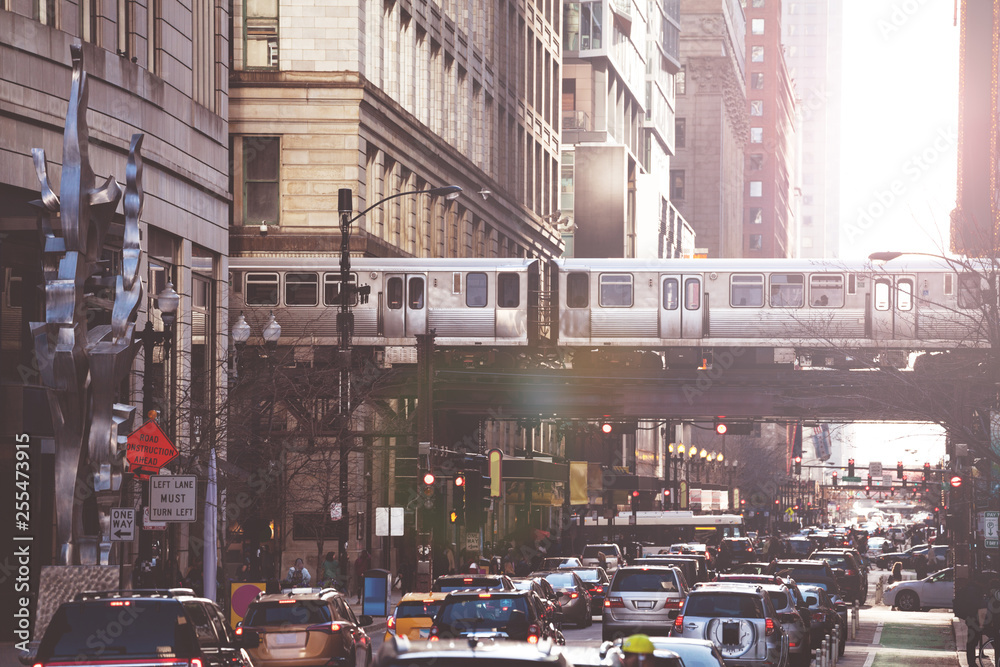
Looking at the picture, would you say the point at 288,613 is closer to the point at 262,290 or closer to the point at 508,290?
the point at 508,290

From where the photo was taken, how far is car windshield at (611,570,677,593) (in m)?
30.1

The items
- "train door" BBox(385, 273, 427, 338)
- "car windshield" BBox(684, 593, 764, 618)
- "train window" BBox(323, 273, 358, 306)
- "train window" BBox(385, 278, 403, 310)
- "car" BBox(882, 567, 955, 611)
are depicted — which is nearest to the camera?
"car windshield" BBox(684, 593, 764, 618)

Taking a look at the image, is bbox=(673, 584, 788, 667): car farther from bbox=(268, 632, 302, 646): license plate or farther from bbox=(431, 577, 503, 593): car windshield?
bbox=(268, 632, 302, 646): license plate

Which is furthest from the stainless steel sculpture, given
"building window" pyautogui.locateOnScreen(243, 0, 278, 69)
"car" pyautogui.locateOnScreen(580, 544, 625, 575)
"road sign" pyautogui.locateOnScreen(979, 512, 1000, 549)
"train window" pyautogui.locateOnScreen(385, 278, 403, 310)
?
"car" pyautogui.locateOnScreen(580, 544, 625, 575)

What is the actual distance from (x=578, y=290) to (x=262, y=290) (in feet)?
34.2

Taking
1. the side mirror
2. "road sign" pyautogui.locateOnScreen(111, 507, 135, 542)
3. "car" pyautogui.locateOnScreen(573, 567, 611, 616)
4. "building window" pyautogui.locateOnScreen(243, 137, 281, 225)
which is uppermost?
"building window" pyautogui.locateOnScreen(243, 137, 281, 225)

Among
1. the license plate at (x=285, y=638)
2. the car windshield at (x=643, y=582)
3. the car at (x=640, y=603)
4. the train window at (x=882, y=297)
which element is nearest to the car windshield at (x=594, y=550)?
the train window at (x=882, y=297)

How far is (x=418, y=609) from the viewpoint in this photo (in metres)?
23.4

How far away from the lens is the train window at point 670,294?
4909 centimetres

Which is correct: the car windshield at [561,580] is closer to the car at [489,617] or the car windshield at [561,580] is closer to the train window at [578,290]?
the train window at [578,290]

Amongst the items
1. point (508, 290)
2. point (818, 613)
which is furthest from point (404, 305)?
point (818, 613)

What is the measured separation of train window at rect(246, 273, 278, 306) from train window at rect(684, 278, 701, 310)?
13411mm

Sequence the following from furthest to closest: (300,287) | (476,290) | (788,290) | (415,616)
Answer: (300,287)
(476,290)
(788,290)
(415,616)

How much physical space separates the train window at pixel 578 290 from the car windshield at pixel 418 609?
26.8 meters
